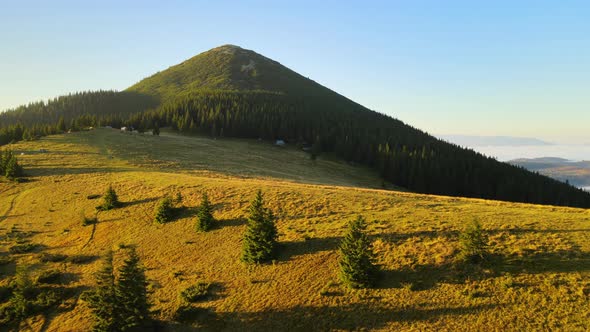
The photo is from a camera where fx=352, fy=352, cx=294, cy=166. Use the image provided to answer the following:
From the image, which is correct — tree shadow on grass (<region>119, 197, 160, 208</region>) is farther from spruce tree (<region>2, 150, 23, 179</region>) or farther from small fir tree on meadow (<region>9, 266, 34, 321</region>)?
spruce tree (<region>2, 150, 23, 179</region>)

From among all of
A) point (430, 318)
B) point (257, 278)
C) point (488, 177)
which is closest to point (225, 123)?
point (488, 177)

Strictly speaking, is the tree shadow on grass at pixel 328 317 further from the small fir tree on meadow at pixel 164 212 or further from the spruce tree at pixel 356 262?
the small fir tree on meadow at pixel 164 212

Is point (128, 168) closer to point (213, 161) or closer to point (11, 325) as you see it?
point (213, 161)

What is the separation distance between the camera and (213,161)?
9638 centimetres

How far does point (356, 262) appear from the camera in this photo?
30.4 meters

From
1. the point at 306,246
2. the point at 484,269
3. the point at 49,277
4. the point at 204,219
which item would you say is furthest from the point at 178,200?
the point at 484,269

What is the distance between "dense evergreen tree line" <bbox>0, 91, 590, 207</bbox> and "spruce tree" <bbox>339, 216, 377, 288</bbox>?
9777 centimetres

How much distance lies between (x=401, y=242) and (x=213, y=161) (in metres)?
69.7

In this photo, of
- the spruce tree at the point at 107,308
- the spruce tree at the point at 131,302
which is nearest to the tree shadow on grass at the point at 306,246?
the spruce tree at the point at 131,302

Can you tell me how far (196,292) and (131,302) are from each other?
6.37m

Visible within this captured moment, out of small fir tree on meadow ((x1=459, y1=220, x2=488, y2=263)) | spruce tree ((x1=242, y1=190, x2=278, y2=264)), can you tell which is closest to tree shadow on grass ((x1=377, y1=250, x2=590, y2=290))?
small fir tree on meadow ((x1=459, y1=220, x2=488, y2=263))

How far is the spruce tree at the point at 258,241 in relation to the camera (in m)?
36.4

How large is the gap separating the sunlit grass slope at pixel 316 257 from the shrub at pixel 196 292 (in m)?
0.82

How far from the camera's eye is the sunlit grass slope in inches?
1058
